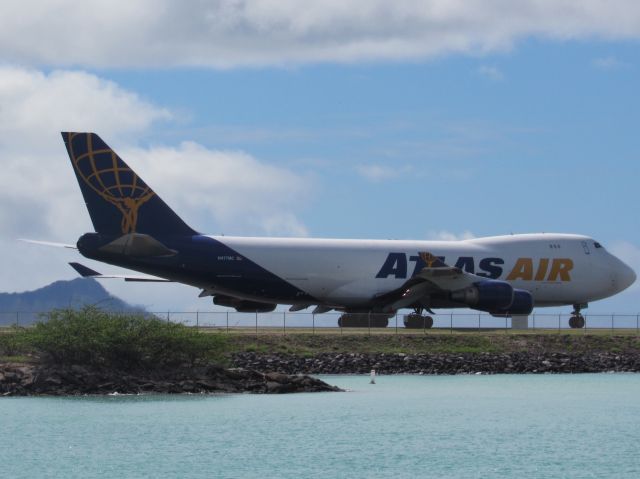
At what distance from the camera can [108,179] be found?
57.4 m

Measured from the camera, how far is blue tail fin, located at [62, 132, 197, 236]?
57156mm

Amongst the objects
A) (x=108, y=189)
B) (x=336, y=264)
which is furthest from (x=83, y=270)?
(x=336, y=264)

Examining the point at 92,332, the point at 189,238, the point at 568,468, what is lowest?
the point at 568,468

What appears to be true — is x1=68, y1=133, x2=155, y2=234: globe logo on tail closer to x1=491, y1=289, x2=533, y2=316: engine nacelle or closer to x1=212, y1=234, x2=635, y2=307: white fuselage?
x1=212, y1=234, x2=635, y2=307: white fuselage

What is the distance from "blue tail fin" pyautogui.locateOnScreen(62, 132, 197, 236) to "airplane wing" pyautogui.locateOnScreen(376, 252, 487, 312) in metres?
11.4

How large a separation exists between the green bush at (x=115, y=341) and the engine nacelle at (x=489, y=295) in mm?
17011

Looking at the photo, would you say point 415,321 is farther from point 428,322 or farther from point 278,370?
point 278,370

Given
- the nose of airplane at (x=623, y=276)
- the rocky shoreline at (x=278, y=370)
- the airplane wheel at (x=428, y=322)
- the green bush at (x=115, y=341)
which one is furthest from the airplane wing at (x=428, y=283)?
the green bush at (x=115, y=341)

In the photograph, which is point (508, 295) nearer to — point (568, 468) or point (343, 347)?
point (343, 347)

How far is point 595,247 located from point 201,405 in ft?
100

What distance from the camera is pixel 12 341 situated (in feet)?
161

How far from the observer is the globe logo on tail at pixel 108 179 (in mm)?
57188

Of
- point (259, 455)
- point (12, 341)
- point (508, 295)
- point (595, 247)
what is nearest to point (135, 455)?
point (259, 455)

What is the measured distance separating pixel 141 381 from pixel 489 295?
20.2 m
